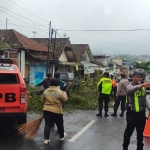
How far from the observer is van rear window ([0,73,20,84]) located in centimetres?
739

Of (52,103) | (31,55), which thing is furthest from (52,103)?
(31,55)

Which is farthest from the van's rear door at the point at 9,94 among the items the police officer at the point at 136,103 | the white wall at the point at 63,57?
the white wall at the point at 63,57

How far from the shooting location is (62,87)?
812 centimetres

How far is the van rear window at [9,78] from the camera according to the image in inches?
291

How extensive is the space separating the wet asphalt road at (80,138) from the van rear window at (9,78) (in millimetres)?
1336

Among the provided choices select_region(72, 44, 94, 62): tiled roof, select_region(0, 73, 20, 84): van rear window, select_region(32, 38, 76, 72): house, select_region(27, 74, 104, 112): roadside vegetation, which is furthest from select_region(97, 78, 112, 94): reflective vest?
select_region(72, 44, 94, 62): tiled roof

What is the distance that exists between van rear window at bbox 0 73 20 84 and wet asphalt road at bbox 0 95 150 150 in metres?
1.34

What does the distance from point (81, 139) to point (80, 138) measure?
4.5 inches

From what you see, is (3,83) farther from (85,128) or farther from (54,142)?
(85,128)

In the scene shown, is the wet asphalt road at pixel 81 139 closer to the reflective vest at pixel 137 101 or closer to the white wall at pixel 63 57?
the reflective vest at pixel 137 101

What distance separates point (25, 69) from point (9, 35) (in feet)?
11.3

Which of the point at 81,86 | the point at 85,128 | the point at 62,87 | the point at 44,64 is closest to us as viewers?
the point at 62,87

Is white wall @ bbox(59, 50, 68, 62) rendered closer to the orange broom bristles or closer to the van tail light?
the van tail light

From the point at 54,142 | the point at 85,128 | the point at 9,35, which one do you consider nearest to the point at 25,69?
the point at 9,35
